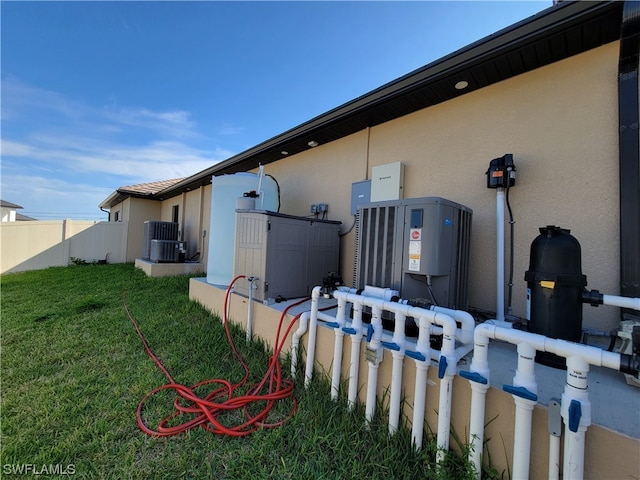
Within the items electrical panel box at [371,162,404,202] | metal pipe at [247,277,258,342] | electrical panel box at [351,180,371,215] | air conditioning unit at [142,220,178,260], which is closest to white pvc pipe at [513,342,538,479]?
electrical panel box at [371,162,404,202]

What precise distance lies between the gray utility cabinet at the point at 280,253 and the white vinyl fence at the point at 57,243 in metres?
9.93

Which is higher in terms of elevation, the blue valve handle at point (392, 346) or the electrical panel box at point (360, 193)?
the electrical panel box at point (360, 193)

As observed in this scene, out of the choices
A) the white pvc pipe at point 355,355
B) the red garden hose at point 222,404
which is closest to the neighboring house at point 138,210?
the red garden hose at point 222,404

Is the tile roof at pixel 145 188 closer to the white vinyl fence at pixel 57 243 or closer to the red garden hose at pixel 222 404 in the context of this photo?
the white vinyl fence at pixel 57 243

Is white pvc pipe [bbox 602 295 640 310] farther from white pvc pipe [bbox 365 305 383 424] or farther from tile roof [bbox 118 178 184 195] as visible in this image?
tile roof [bbox 118 178 184 195]

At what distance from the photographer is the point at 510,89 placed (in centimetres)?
226

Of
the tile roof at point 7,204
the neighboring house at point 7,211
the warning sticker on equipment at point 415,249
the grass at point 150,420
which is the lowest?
the grass at point 150,420

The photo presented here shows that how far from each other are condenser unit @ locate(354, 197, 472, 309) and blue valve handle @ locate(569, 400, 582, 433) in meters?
0.92

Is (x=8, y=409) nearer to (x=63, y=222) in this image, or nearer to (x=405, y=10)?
(x=405, y=10)

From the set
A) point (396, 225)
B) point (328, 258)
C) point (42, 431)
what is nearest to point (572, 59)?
point (396, 225)

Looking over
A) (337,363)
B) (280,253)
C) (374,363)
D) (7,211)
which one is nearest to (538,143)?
(374,363)

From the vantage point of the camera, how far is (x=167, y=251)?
7.00 meters

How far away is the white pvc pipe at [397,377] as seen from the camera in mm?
1392

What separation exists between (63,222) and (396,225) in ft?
41.4
